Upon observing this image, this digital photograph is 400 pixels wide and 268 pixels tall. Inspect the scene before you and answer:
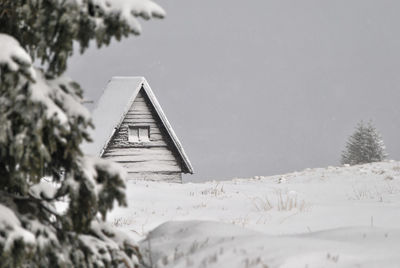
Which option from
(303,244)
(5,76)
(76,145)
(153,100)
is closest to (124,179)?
(76,145)

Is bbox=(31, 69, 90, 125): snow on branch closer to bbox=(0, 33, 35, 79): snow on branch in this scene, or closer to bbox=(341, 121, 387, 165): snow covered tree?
bbox=(0, 33, 35, 79): snow on branch

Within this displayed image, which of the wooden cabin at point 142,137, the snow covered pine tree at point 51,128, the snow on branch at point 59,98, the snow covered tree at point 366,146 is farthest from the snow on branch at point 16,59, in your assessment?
the snow covered tree at point 366,146

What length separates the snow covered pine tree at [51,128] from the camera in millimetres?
2842

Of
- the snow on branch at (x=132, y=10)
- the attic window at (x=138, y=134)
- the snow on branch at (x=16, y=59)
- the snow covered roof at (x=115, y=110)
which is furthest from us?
the attic window at (x=138, y=134)

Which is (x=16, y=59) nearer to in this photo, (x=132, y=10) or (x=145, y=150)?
(x=132, y=10)

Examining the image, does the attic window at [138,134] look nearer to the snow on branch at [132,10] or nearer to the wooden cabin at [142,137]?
the wooden cabin at [142,137]

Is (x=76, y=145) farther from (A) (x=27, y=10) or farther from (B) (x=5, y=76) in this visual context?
(A) (x=27, y=10)

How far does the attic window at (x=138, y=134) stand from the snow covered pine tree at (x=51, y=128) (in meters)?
15.7

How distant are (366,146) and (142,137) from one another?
1374 inches

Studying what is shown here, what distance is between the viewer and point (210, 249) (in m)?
3.81

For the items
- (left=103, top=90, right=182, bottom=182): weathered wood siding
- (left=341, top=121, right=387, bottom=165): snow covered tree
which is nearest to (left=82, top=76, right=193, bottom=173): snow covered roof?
(left=103, top=90, right=182, bottom=182): weathered wood siding

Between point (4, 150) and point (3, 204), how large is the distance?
0.55 meters

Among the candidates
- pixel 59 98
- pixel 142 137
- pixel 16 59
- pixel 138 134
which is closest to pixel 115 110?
pixel 138 134

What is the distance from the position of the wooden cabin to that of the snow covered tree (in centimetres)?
3300
